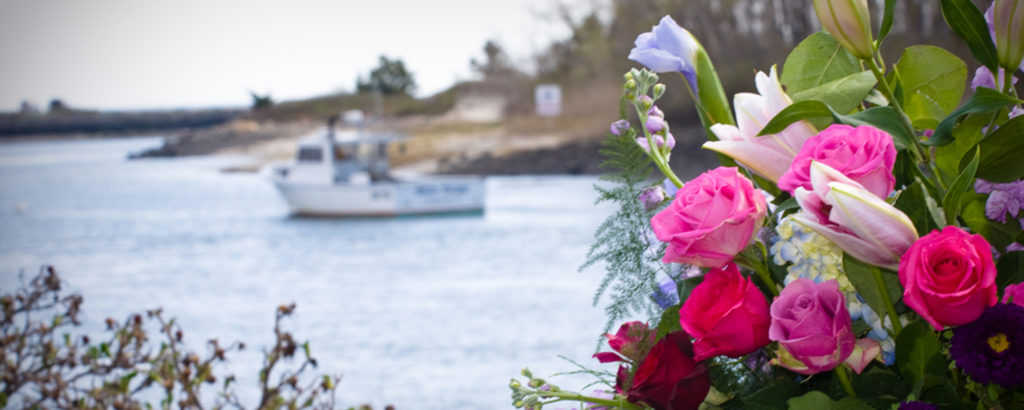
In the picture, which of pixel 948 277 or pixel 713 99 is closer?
pixel 948 277

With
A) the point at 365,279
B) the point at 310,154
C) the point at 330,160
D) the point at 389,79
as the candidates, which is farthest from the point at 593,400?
the point at 389,79

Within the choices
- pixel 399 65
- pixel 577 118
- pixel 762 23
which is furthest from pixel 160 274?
pixel 399 65

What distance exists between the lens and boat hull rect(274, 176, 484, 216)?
1290cm

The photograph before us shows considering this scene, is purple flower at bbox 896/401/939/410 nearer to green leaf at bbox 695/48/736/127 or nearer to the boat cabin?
green leaf at bbox 695/48/736/127

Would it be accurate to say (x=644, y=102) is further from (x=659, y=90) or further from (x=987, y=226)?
(x=987, y=226)

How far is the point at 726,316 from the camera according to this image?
0.39 m

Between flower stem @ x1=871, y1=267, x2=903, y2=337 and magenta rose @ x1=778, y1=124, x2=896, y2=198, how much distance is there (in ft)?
0.12

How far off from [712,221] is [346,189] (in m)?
12.6

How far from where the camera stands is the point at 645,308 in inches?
19.7

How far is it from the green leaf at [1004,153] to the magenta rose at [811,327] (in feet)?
0.30

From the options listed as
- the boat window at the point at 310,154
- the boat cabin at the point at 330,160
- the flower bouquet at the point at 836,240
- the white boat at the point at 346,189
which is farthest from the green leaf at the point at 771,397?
the boat window at the point at 310,154

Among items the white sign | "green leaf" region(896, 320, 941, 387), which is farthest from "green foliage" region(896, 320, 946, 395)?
the white sign

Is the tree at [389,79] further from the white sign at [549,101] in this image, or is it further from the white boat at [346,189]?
the white boat at [346,189]

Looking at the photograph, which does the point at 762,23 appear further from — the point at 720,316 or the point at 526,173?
the point at 720,316
